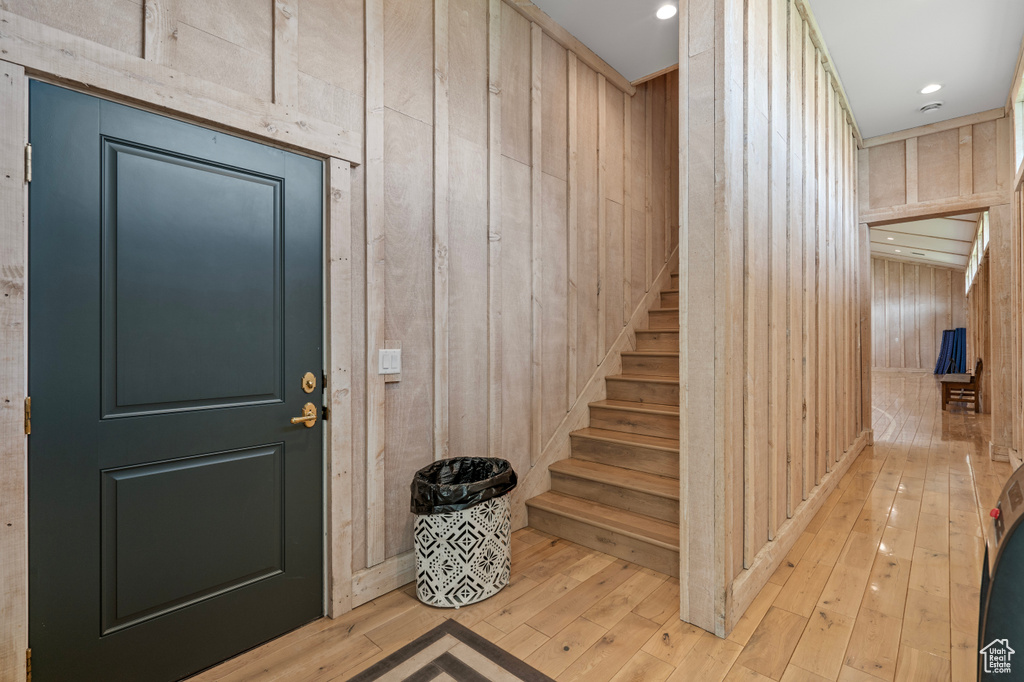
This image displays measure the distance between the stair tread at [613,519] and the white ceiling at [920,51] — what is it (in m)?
3.25

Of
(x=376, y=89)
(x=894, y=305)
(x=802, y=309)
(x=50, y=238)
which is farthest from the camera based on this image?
(x=894, y=305)

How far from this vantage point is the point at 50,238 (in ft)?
4.78

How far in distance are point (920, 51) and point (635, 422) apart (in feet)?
10.7

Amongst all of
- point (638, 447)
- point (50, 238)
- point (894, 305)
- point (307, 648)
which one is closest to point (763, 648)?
point (638, 447)

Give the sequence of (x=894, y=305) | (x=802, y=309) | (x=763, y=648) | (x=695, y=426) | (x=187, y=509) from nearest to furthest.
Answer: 1. (x=187, y=509)
2. (x=763, y=648)
3. (x=695, y=426)
4. (x=802, y=309)
5. (x=894, y=305)

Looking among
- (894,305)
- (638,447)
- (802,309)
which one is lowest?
(638,447)

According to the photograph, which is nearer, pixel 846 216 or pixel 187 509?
pixel 187 509

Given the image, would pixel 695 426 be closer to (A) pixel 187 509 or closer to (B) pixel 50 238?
(A) pixel 187 509

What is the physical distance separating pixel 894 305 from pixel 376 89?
16.3 m

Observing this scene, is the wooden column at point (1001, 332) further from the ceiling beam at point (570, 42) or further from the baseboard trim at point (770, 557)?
the ceiling beam at point (570, 42)

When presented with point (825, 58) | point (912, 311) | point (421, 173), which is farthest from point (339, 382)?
point (912, 311)

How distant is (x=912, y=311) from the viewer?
13.6 meters

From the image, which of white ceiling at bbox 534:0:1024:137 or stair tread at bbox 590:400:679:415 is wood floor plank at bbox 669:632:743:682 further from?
A: white ceiling at bbox 534:0:1024:137

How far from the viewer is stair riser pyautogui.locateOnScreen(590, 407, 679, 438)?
3217mm
